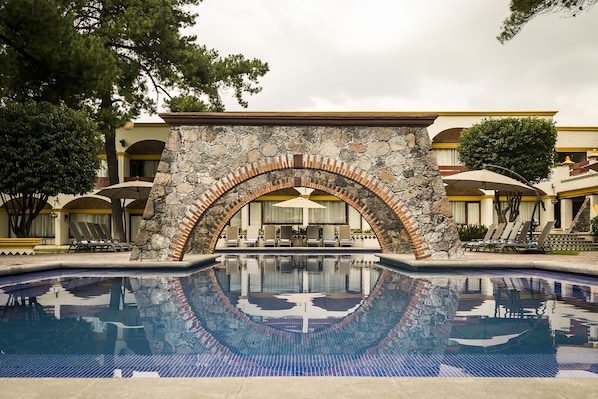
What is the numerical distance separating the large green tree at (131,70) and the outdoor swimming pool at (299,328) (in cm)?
610

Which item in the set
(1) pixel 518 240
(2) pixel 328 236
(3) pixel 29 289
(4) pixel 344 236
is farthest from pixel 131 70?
(1) pixel 518 240

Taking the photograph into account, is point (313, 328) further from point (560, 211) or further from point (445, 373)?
point (560, 211)

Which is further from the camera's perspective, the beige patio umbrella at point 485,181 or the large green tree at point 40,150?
the beige patio umbrella at point 485,181

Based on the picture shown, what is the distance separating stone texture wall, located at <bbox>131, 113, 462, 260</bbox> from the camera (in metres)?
12.6

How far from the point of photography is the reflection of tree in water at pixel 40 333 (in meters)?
4.92

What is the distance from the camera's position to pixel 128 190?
20.3 m

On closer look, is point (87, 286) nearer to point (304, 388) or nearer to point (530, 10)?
point (304, 388)

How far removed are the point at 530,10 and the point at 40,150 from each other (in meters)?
15.3

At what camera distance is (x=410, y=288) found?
9.73 m

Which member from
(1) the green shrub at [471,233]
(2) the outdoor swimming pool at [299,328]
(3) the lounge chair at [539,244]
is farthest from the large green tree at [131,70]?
(3) the lounge chair at [539,244]

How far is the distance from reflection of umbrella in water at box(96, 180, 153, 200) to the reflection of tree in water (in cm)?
1185

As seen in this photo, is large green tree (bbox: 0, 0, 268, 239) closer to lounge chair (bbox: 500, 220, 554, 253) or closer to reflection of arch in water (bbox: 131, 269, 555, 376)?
reflection of arch in water (bbox: 131, 269, 555, 376)

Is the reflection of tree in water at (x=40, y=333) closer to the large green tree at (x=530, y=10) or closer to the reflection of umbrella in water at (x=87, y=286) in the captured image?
the reflection of umbrella in water at (x=87, y=286)

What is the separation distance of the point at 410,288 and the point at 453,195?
2463cm
